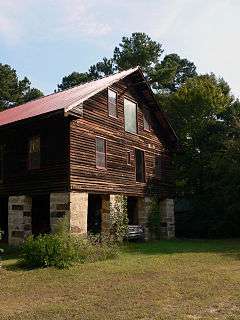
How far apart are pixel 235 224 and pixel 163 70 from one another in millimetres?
24050

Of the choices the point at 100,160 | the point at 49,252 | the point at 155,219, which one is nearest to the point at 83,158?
the point at 100,160

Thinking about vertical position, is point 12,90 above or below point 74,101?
above

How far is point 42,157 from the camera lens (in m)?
21.7

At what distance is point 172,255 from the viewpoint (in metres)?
19.1

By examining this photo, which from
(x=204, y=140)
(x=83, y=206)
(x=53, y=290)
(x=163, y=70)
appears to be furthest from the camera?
(x=163, y=70)

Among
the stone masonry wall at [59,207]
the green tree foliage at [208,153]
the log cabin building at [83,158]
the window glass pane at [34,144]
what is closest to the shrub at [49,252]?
the stone masonry wall at [59,207]

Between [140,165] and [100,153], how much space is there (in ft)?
15.9

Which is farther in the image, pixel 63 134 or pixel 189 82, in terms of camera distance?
pixel 189 82

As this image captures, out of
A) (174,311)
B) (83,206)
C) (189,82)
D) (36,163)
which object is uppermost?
(189,82)

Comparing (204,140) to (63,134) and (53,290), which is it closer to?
(63,134)

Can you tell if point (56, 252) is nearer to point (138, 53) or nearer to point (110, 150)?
point (110, 150)

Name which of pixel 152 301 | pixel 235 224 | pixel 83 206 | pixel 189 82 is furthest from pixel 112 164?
pixel 189 82

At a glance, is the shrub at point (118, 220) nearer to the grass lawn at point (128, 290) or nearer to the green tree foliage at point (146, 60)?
the grass lawn at point (128, 290)

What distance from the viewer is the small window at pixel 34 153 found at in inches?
867
